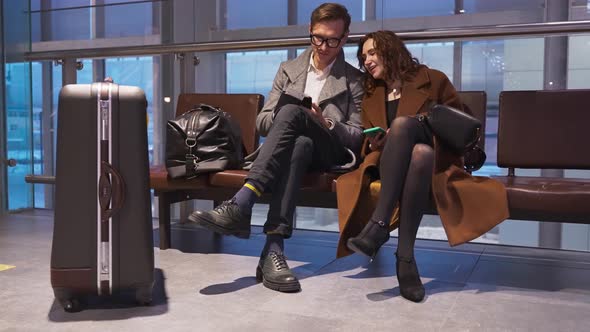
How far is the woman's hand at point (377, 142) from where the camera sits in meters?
2.15

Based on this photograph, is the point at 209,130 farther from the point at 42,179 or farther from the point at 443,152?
the point at 42,179

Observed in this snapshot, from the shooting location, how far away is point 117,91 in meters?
1.72

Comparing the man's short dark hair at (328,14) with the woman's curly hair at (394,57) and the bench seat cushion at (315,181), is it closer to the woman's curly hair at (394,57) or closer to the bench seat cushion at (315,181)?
the woman's curly hair at (394,57)

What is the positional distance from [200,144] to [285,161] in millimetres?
464

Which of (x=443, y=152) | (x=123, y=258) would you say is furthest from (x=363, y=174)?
(x=123, y=258)

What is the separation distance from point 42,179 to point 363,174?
2.28 metres

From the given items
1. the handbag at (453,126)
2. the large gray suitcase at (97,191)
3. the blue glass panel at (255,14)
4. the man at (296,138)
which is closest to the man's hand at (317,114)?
the man at (296,138)

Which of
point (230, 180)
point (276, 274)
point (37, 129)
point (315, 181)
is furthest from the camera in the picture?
point (37, 129)

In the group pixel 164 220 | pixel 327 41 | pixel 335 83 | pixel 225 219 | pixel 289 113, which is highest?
pixel 327 41

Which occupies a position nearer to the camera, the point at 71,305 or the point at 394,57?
the point at 71,305

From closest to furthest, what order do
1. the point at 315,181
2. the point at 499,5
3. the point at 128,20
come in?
the point at 315,181, the point at 499,5, the point at 128,20

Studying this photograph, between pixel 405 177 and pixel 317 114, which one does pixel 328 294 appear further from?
pixel 317 114

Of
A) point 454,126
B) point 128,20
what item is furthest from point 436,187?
point 128,20

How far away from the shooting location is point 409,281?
1932 mm
